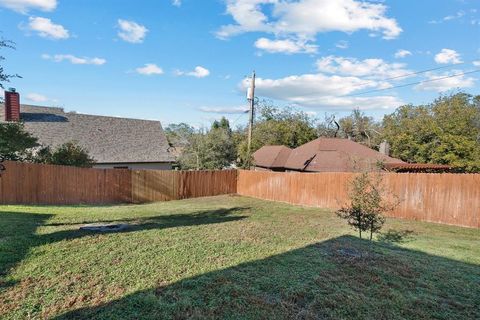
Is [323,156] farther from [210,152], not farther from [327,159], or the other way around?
[210,152]

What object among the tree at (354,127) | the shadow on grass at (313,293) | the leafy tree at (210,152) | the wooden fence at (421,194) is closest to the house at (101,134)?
the leafy tree at (210,152)

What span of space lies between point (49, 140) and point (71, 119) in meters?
3.22

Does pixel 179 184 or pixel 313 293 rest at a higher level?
pixel 313 293

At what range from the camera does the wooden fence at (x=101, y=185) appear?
48.6 ft

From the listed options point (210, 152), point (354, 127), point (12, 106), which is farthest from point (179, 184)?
point (354, 127)

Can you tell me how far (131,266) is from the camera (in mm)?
5148

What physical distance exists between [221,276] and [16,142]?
10239mm

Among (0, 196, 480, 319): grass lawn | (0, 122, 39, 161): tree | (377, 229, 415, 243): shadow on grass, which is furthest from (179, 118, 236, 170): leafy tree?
(0, 196, 480, 319): grass lawn

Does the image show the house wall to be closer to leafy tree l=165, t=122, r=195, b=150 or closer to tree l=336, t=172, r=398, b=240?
leafy tree l=165, t=122, r=195, b=150

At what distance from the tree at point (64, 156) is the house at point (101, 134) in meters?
4.17

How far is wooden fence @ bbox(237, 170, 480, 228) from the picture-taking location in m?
11.8

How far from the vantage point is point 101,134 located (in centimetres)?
2483

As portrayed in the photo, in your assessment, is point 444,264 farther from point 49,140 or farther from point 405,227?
point 49,140

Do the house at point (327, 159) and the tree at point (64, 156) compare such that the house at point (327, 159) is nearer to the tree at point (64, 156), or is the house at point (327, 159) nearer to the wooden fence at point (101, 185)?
the wooden fence at point (101, 185)
